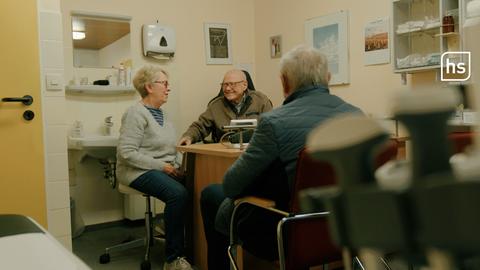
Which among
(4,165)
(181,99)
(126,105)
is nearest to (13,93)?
(4,165)

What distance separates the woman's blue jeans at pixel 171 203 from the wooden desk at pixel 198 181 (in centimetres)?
6

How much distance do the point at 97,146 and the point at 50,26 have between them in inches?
35.4

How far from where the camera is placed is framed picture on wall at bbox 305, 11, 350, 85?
3639 millimetres

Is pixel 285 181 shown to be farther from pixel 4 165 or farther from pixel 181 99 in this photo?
pixel 181 99

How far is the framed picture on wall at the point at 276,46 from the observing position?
4293 millimetres

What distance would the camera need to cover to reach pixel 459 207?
172 mm

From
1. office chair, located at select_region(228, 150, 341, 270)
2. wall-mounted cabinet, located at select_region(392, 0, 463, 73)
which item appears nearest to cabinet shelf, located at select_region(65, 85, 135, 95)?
wall-mounted cabinet, located at select_region(392, 0, 463, 73)

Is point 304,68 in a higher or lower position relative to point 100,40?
lower

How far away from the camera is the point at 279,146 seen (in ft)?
5.20

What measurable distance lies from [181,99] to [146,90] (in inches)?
44.2

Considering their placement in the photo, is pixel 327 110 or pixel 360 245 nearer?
pixel 360 245

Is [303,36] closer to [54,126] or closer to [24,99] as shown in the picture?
[54,126]

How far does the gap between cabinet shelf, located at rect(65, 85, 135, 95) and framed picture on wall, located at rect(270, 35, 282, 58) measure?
138cm

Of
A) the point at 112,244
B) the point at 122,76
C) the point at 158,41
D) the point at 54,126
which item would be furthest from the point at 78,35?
the point at 112,244
